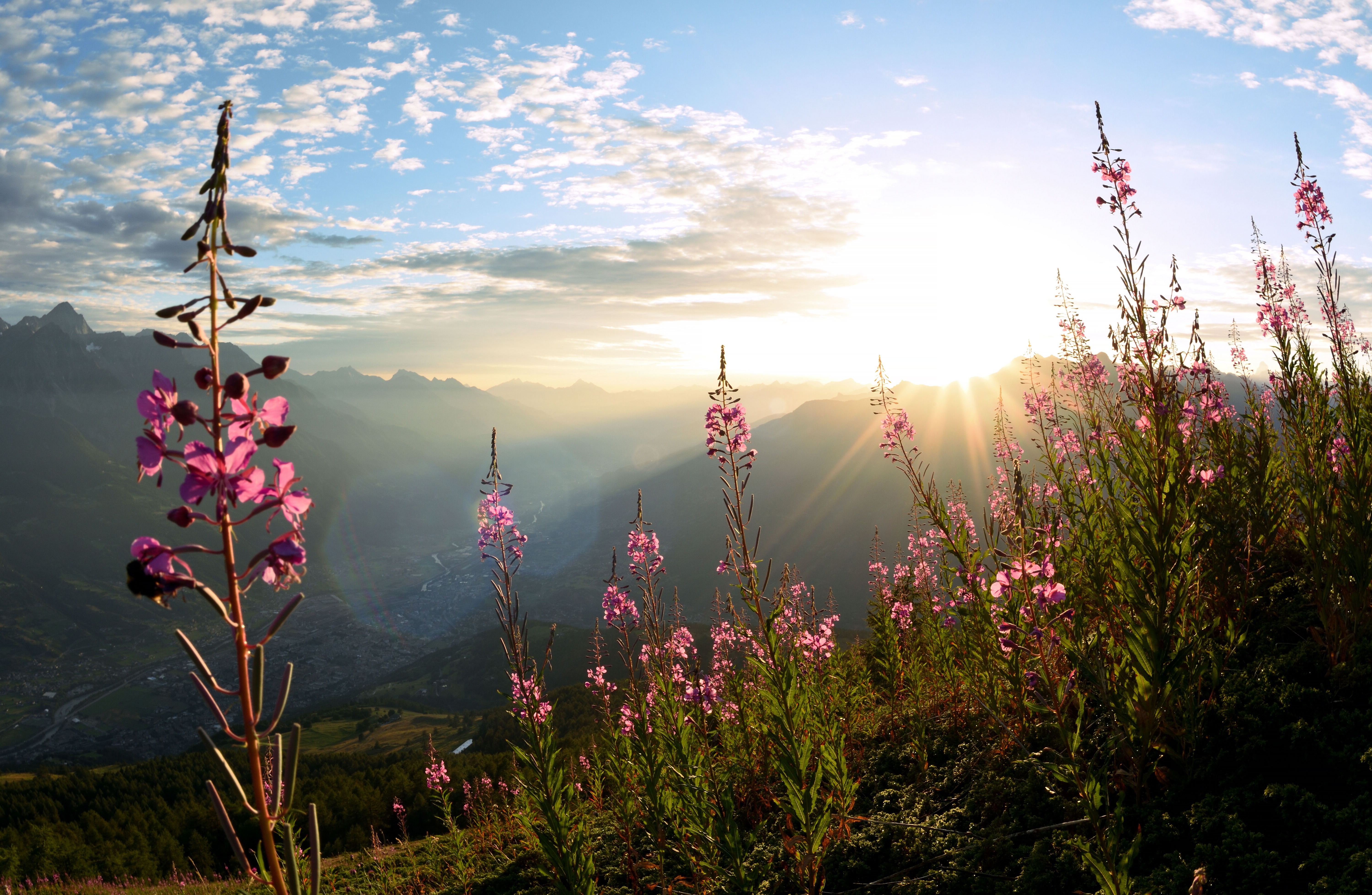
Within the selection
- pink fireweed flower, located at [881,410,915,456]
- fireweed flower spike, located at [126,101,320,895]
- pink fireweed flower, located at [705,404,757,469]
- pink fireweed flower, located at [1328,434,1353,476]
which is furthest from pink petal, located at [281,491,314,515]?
pink fireweed flower, located at [1328,434,1353,476]

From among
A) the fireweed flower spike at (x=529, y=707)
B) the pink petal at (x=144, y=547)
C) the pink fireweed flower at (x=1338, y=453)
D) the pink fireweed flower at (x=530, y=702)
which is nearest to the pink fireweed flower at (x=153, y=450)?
the pink petal at (x=144, y=547)

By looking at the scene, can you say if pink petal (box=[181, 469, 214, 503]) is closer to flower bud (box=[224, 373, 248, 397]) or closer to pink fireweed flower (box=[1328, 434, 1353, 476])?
flower bud (box=[224, 373, 248, 397])

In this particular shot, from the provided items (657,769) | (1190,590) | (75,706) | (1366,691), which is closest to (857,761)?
(657,769)

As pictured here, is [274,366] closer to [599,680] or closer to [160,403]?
[160,403]

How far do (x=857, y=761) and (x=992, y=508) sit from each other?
118 inches

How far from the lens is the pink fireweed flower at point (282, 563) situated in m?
1.48

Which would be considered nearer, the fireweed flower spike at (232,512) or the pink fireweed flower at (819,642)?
the fireweed flower spike at (232,512)

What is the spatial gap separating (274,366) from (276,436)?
0.28 metres

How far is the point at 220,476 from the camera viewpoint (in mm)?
1462

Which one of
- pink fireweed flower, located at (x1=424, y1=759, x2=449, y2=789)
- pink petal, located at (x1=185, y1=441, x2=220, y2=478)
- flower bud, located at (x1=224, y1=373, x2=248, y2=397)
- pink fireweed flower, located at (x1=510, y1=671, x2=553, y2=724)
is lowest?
pink fireweed flower, located at (x1=424, y1=759, x2=449, y2=789)

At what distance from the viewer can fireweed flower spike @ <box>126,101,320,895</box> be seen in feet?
4.43

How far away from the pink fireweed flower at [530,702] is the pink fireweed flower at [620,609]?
3.06 ft

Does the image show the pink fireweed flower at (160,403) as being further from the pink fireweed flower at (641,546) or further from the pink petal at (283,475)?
the pink fireweed flower at (641,546)

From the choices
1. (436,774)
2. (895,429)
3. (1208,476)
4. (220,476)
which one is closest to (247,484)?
(220,476)
